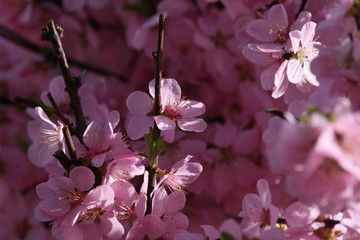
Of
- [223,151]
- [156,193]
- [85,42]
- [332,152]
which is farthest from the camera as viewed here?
[85,42]

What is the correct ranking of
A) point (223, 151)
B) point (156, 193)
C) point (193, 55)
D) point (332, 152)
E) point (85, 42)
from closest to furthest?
point (332, 152)
point (156, 193)
point (223, 151)
point (193, 55)
point (85, 42)

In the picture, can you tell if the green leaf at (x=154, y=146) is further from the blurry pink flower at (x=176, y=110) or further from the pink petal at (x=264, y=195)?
the pink petal at (x=264, y=195)

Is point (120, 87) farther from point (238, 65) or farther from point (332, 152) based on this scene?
point (332, 152)

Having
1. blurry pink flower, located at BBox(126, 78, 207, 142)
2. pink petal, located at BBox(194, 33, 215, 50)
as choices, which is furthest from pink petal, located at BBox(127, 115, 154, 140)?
pink petal, located at BBox(194, 33, 215, 50)

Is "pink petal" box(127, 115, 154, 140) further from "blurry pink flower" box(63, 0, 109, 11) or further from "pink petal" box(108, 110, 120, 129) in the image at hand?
"blurry pink flower" box(63, 0, 109, 11)

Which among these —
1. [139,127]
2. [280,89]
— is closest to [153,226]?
[139,127]

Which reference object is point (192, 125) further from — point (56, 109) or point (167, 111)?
point (56, 109)

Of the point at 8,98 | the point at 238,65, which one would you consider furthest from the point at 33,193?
the point at 238,65
